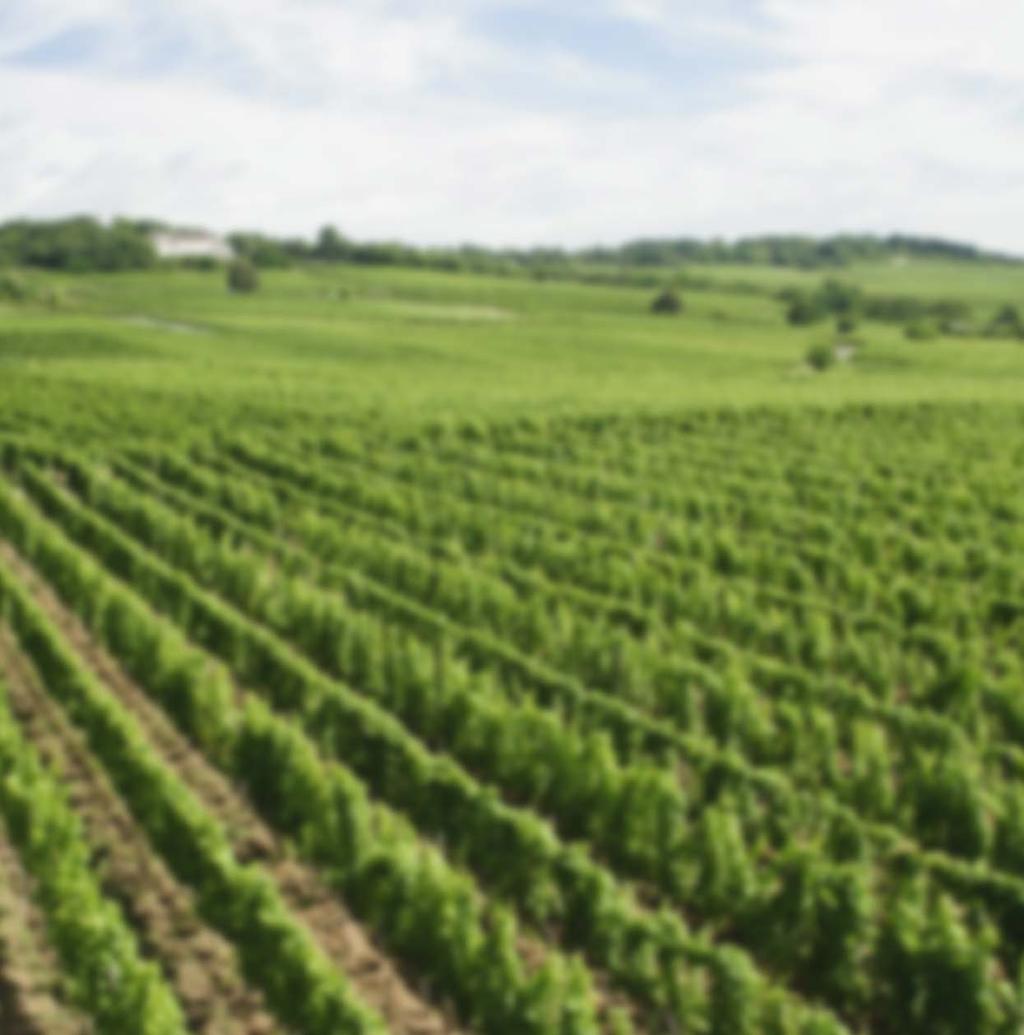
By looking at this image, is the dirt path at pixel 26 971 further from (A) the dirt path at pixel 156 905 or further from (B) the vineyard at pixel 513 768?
(A) the dirt path at pixel 156 905

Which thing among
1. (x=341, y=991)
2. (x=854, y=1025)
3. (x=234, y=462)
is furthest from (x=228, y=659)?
(x=234, y=462)

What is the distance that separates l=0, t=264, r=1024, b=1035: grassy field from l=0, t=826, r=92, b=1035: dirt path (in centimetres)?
3

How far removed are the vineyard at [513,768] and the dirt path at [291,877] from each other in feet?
0.18

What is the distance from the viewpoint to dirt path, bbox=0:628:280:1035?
12.3m

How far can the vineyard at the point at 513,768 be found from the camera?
12.1 meters

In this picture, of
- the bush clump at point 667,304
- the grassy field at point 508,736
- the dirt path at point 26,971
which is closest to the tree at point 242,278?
the bush clump at point 667,304

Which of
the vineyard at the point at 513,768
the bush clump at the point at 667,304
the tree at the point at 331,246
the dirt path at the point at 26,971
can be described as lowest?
the dirt path at the point at 26,971

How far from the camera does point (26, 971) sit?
1280cm

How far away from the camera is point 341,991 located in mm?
11180

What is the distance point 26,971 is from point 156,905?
1.60m

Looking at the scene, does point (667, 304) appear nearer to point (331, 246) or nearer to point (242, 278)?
point (242, 278)

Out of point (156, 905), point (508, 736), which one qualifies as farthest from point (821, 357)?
point (156, 905)

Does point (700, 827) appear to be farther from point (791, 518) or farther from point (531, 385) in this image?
point (531, 385)

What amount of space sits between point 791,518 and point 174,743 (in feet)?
58.4
